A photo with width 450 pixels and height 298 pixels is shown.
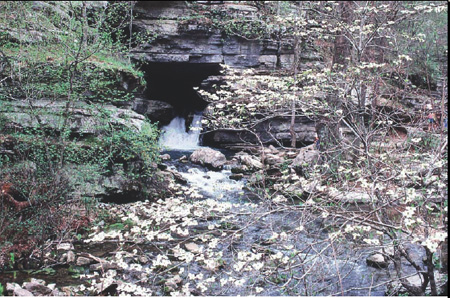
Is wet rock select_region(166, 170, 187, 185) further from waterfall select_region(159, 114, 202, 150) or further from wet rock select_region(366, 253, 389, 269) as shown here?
wet rock select_region(366, 253, 389, 269)

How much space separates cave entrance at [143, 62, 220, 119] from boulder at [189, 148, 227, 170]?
20.0 feet

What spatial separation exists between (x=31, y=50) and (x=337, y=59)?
7.49 m

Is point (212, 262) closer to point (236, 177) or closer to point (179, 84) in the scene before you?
point (236, 177)

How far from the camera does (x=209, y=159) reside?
493 inches

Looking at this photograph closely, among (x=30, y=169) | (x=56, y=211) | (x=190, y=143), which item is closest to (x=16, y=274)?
(x=56, y=211)

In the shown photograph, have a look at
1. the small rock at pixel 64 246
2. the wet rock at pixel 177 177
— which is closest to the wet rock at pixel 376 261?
the small rock at pixel 64 246

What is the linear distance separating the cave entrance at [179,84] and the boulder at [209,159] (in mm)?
6094

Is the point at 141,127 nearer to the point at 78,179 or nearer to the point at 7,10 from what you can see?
the point at 78,179

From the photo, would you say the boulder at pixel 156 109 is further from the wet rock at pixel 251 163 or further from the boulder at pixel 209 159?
the wet rock at pixel 251 163

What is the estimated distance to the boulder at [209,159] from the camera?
1233cm

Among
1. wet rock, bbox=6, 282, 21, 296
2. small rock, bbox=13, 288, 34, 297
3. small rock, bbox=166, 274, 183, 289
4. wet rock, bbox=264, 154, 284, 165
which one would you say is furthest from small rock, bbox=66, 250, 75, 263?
wet rock, bbox=264, 154, 284, 165

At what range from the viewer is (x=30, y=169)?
6656mm

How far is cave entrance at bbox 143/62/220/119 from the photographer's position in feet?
58.4

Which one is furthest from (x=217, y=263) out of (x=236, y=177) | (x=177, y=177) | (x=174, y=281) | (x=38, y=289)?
(x=236, y=177)
